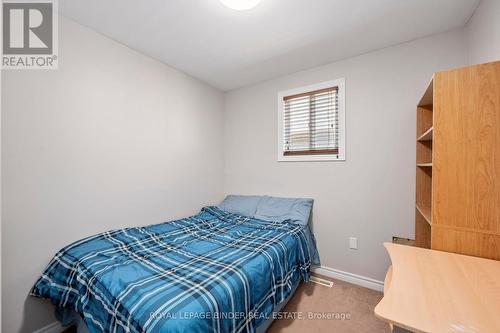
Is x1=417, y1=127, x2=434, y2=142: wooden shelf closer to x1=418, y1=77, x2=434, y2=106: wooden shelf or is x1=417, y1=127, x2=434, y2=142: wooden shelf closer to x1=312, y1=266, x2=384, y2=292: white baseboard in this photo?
x1=418, y1=77, x2=434, y2=106: wooden shelf

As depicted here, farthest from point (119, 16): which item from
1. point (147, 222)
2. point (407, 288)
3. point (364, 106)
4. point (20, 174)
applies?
point (407, 288)

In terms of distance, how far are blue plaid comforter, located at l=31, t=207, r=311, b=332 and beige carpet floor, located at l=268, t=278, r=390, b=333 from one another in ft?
0.72

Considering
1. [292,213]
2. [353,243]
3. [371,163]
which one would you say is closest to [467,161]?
[371,163]

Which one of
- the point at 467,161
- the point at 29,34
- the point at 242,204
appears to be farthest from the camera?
the point at 242,204

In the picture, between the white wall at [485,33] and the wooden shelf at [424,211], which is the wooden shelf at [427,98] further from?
the wooden shelf at [424,211]

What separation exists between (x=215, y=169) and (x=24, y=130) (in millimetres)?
1996

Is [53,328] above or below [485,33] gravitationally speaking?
below

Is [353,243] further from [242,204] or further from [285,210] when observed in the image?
[242,204]

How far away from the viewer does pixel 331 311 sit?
1805mm

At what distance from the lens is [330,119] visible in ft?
7.91

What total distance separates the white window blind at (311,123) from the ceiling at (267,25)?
1.34 ft

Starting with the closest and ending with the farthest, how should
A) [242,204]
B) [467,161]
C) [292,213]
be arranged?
1. [467,161]
2. [292,213]
3. [242,204]

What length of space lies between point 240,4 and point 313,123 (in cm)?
149

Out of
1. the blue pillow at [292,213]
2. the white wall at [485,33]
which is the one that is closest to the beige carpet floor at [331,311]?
the blue pillow at [292,213]
